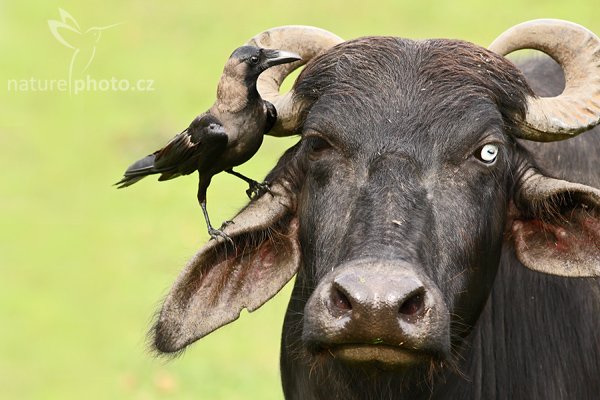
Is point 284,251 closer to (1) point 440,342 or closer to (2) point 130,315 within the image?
(1) point 440,342

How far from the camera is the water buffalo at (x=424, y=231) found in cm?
595

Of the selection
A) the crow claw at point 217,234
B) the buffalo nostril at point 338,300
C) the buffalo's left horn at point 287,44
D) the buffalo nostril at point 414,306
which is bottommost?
the buffalo nostril at point 414,306

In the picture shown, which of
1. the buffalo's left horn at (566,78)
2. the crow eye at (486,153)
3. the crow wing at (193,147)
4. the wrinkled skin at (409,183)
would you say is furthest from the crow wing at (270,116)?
the buffalo's left horn at (566,78)

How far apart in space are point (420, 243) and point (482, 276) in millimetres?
775

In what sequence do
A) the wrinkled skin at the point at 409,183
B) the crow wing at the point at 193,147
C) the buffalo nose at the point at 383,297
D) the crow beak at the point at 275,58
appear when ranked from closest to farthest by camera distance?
the buffalo nose at the point at 383,297, the wrinkled skin at the point at 409,183, the crow wing at the point at 193,147, the crow beak at the point at 275,58

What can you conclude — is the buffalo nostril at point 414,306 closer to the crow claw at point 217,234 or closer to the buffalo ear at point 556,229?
the buffalo ear at point 556,229

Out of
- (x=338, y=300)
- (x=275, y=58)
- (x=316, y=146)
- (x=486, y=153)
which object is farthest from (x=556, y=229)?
(x=275, y=58)

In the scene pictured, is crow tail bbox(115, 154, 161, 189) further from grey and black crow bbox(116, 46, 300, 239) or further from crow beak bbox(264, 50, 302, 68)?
crow beak bbox(264, 50, 302, 68)

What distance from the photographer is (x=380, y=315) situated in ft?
18.5

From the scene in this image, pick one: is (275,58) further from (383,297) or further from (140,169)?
(383,297)

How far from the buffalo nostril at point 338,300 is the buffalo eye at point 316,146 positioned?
1099mm

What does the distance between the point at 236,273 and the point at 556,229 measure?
181 centimetres

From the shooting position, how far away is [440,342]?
5.89m

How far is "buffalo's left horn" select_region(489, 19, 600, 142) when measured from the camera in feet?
22.5
